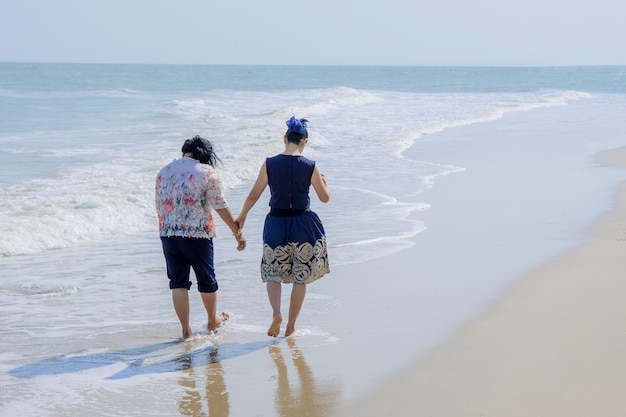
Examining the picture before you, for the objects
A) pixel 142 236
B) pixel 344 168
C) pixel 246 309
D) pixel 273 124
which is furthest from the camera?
pixel 273 124

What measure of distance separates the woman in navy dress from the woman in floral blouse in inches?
10.6

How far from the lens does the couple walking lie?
5.72 metres

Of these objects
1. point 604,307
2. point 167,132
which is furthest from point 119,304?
point 167,132

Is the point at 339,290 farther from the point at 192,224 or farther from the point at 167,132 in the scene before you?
the point at 167,132

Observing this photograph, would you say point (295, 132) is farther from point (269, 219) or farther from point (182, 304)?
point (182, 304)

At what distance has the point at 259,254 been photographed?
8.46 meters

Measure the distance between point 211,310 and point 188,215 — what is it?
693 millimetres

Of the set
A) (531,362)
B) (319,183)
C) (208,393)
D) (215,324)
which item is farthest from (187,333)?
(531,362)

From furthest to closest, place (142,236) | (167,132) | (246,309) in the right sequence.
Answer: (167,132) → (142,236) → (246,309)

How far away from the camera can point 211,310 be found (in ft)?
19.5

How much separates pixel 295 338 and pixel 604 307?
215 cm

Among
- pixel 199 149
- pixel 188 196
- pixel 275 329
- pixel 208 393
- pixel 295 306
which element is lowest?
pixel 208 393

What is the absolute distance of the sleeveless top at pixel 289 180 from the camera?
570 cm

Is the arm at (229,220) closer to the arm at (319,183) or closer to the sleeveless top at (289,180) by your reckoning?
the sleeveless top at (289,180)
